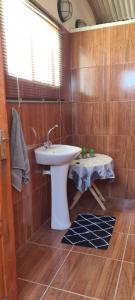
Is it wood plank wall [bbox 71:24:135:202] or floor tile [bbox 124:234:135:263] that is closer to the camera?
floor tile [bbox 124:234:135:263]

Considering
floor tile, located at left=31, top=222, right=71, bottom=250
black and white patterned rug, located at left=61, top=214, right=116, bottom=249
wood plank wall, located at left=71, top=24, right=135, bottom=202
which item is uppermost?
wood plank wall, located at left=71, top=24, right=135, bottom=202

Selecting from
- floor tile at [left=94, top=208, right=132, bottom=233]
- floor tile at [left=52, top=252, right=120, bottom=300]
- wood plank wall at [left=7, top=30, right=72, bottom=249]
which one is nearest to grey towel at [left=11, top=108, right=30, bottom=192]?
wood plank wall at [left=7, top=30, right=72, bottom=249]

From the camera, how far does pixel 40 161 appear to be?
2.20m

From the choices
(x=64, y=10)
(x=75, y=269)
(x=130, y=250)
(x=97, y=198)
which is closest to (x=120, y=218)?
(x=97, y=198)

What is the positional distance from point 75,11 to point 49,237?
2926 mm

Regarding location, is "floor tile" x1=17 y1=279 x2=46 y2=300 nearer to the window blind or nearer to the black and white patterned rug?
the black and white patterned rug

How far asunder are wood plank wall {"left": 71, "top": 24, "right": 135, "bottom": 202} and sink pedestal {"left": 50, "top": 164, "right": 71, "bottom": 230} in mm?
937

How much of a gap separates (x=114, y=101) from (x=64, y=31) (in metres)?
1.02

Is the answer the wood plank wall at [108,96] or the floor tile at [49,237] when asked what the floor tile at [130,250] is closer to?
the floor tile at [49,237]

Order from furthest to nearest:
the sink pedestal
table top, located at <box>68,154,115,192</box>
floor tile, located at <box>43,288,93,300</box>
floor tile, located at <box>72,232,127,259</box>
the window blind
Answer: table top, located at <box>68,154,115,192</box>
the sink pedestal
floor tile, located at <box>72,232,127,259</box>
the window blind
floor tile, located at <box>43,288,93,300</box>

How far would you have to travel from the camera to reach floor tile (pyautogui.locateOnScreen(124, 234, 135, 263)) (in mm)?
1926

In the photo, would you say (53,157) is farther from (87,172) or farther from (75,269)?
(75,269)

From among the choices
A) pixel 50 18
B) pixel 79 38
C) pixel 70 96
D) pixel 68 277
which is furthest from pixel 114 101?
pixel 68 277

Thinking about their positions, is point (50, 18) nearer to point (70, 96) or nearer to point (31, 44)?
point (31, 44)
